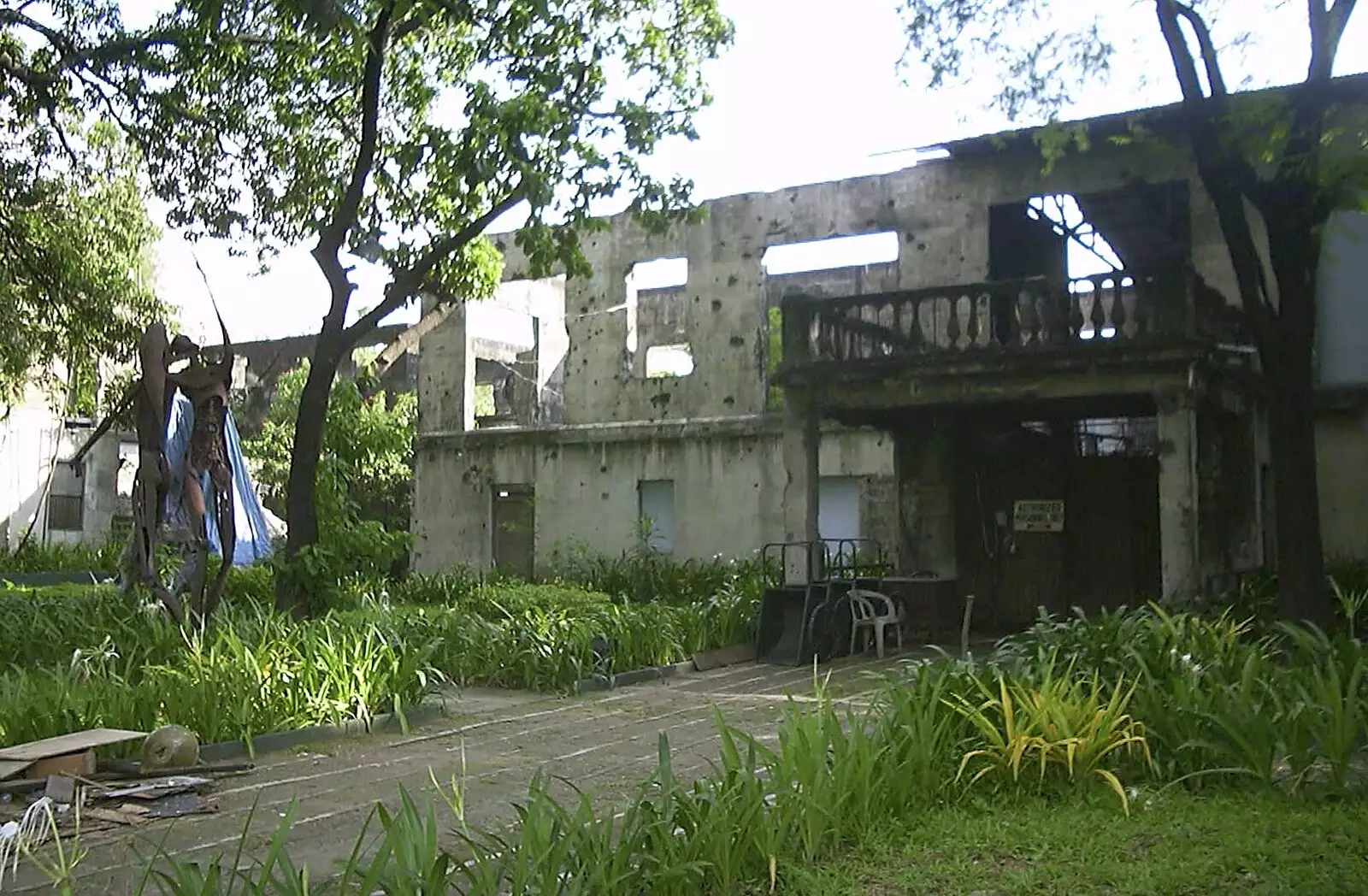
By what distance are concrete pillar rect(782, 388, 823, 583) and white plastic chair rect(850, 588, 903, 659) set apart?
656 millimetres

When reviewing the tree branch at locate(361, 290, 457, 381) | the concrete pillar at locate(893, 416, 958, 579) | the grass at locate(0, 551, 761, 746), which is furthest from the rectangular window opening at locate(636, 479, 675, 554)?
the grass at locate(0, 551, 761, 746)

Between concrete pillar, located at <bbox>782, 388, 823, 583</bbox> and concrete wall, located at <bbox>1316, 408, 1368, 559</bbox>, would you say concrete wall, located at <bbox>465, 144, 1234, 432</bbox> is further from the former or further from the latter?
concrete pillar, located at <bbox>782, 388, 823, 583</bbox>

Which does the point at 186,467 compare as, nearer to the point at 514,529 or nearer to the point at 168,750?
the point at 168,750

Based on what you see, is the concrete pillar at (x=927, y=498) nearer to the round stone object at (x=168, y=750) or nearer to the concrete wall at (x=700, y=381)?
the concrete wall at (x=700, y=381)

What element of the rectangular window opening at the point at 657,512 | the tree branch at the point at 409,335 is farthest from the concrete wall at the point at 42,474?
the tree branch at the point at 409,335

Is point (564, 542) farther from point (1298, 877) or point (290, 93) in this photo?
point (1298, 877)

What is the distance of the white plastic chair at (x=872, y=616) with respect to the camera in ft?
44.2

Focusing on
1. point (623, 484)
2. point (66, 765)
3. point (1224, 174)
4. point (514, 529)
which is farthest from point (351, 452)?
point (1224, 174)

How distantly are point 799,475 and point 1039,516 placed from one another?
12.9 feet

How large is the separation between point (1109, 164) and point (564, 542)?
10.6 metres

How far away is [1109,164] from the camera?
17016mm

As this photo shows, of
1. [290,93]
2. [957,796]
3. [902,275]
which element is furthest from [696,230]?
[957,796]

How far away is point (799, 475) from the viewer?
46.5 feet

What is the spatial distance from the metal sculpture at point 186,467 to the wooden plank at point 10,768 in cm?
316
